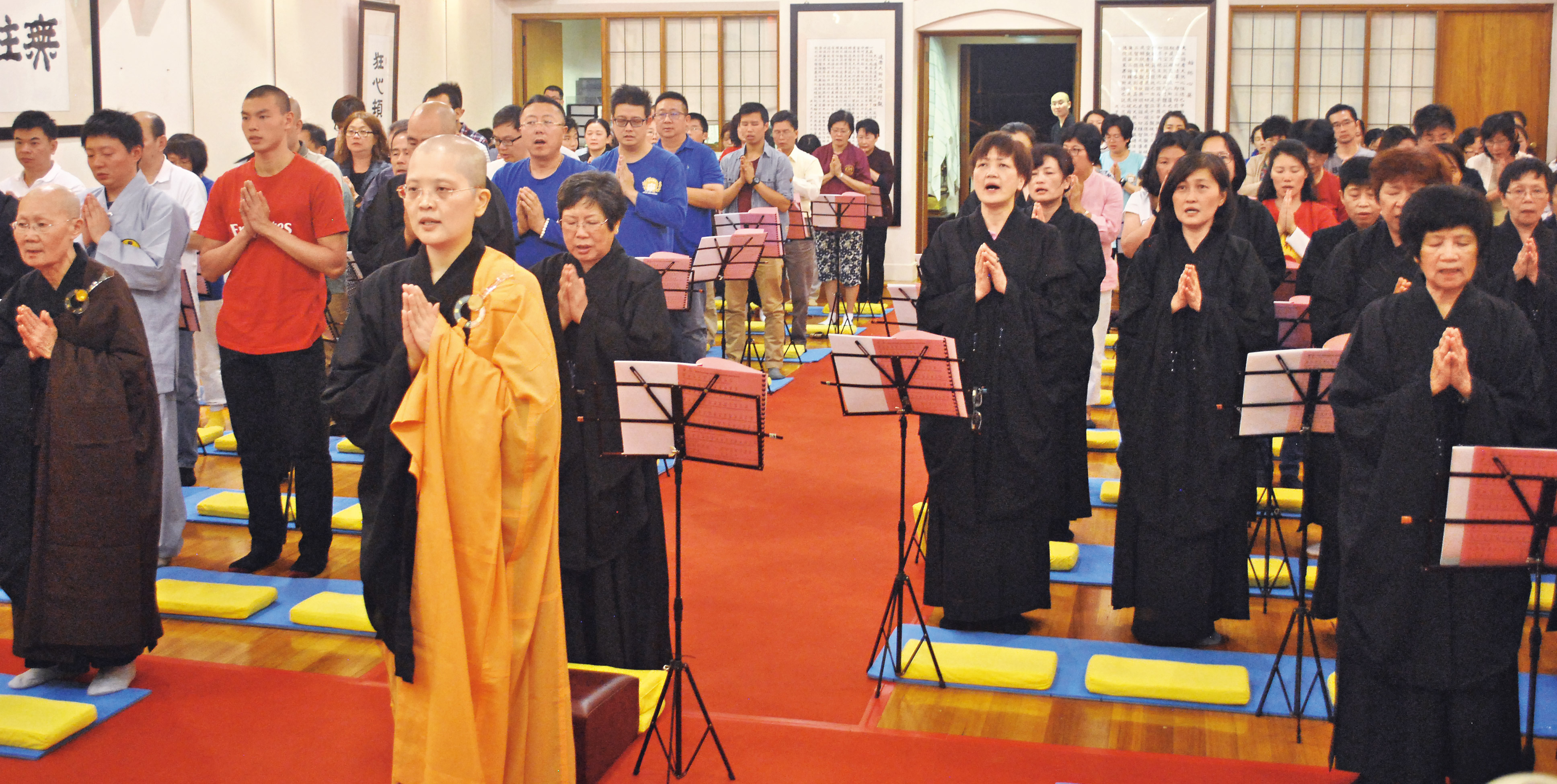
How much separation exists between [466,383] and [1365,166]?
3737 mm

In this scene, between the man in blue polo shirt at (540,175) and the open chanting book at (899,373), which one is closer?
the open chanting book at (899,373)

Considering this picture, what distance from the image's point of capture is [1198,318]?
4160 millimetres

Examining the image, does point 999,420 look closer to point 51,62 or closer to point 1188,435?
point 1188,435

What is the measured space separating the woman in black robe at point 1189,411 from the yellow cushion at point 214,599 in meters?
2.96

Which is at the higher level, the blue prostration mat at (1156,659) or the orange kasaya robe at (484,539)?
the orange kasaya robe at (484,539)

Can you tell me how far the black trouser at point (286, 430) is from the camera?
15.8 feet

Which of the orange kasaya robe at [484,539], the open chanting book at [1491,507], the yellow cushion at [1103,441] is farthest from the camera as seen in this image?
the yellow cushion at [1103,441]

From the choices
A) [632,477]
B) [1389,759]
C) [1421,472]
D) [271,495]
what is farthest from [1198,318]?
[271,495]

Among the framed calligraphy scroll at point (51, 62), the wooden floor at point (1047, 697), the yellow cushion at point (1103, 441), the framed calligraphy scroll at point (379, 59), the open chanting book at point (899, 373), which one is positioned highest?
the framed calligraphy scroll at point (379, 59)

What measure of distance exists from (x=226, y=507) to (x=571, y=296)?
9.57ft

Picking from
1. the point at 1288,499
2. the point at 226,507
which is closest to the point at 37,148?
the point at 226,507

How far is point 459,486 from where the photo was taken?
2.69 meters

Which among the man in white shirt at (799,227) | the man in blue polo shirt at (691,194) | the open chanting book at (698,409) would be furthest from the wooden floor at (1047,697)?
the man in white shirt at (799,227)

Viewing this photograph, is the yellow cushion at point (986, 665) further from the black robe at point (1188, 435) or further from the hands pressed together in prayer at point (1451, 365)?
the hands pressed together in prayer at point (1451, 365)
